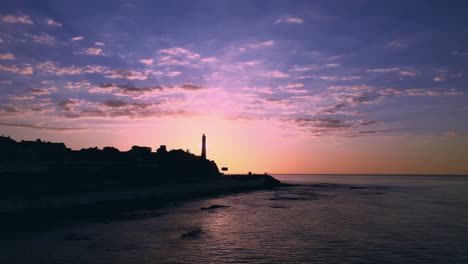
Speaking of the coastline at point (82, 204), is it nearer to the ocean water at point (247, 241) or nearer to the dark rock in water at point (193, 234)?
the ocean water at point (247, 241)

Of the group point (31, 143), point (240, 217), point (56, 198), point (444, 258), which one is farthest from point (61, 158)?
point (444, 258)

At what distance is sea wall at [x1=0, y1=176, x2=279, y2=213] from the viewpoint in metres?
34.8

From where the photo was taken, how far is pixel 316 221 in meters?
37.0

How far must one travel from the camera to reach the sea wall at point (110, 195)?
34750 millimetres

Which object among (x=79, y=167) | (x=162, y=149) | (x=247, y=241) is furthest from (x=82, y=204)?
(x=162, y=149)

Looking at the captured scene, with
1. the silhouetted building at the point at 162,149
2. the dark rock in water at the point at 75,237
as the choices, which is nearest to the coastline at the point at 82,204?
the dark rock in water at the point at 75,237

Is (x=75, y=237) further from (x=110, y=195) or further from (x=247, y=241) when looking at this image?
(x=110, y=195)

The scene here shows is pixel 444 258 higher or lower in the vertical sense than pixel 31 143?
lower

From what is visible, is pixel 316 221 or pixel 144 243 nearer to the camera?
pixel 144 243

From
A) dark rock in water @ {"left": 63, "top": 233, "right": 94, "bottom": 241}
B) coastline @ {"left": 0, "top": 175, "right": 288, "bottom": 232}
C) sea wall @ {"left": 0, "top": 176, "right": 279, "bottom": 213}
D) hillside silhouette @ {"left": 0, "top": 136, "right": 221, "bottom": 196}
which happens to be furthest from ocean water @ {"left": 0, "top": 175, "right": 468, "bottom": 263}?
hillside silhouette @ {"left": 0, "top": 136, "right": 221, "bottom": 196}

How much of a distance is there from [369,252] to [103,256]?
57.4 feet

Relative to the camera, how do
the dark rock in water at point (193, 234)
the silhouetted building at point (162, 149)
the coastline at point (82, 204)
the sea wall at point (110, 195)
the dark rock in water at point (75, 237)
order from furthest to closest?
the silhouetted building at point (162, 149), the sea wall at point (110, 195), the coastline at point (82, 204), the dark rock in water at point (193, 234), the dark rock in water at point (75, 237)

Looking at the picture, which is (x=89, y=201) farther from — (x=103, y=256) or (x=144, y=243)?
(x=103, y=256)

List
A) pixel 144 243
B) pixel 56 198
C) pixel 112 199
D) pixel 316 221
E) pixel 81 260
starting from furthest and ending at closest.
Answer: pixel 112 199 < pixel 56 198 < pixel 316 221 < pixel 144 243 < pixel 81 260
